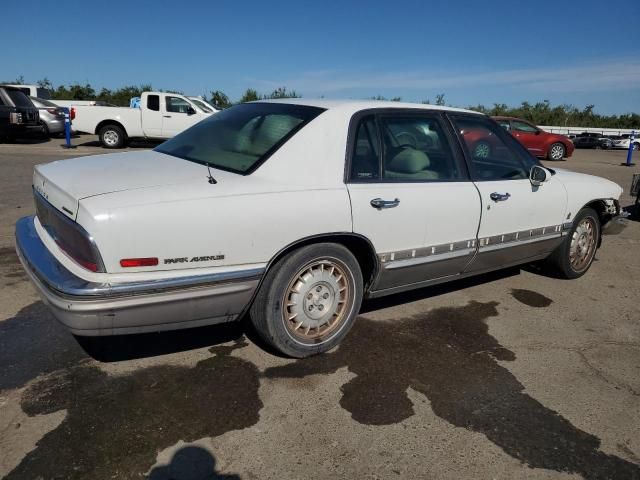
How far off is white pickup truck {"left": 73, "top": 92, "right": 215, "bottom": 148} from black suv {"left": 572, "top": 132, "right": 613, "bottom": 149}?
24.5 meters

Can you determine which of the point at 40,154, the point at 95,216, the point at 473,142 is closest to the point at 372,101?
the point at 473,142

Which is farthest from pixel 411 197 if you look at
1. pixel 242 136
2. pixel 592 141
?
pixel 592 141

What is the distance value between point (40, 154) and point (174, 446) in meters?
13.0

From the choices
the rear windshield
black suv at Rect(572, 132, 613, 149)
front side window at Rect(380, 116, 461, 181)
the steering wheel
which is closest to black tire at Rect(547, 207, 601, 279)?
front side window at Rect(380, 116, 461, 181)

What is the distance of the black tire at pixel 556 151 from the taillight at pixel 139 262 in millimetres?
18826

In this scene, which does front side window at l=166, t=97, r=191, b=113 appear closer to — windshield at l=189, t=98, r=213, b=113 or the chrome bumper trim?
windshield at l=189, t=98, r=213, b=113

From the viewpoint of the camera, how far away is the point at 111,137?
52.3 ft

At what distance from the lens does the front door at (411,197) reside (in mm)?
3266

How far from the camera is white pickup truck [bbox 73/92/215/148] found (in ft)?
51.4

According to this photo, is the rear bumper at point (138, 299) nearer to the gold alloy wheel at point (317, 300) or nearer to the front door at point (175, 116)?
the gold alloy wheel at point (317, 300)

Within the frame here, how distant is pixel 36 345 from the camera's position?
10.6 feet

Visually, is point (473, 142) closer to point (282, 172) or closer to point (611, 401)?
point (282, 172)

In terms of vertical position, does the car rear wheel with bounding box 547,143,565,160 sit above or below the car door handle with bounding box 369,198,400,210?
above

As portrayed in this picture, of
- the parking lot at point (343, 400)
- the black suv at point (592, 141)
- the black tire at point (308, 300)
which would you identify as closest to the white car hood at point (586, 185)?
the parking lot at point (343, 400)
